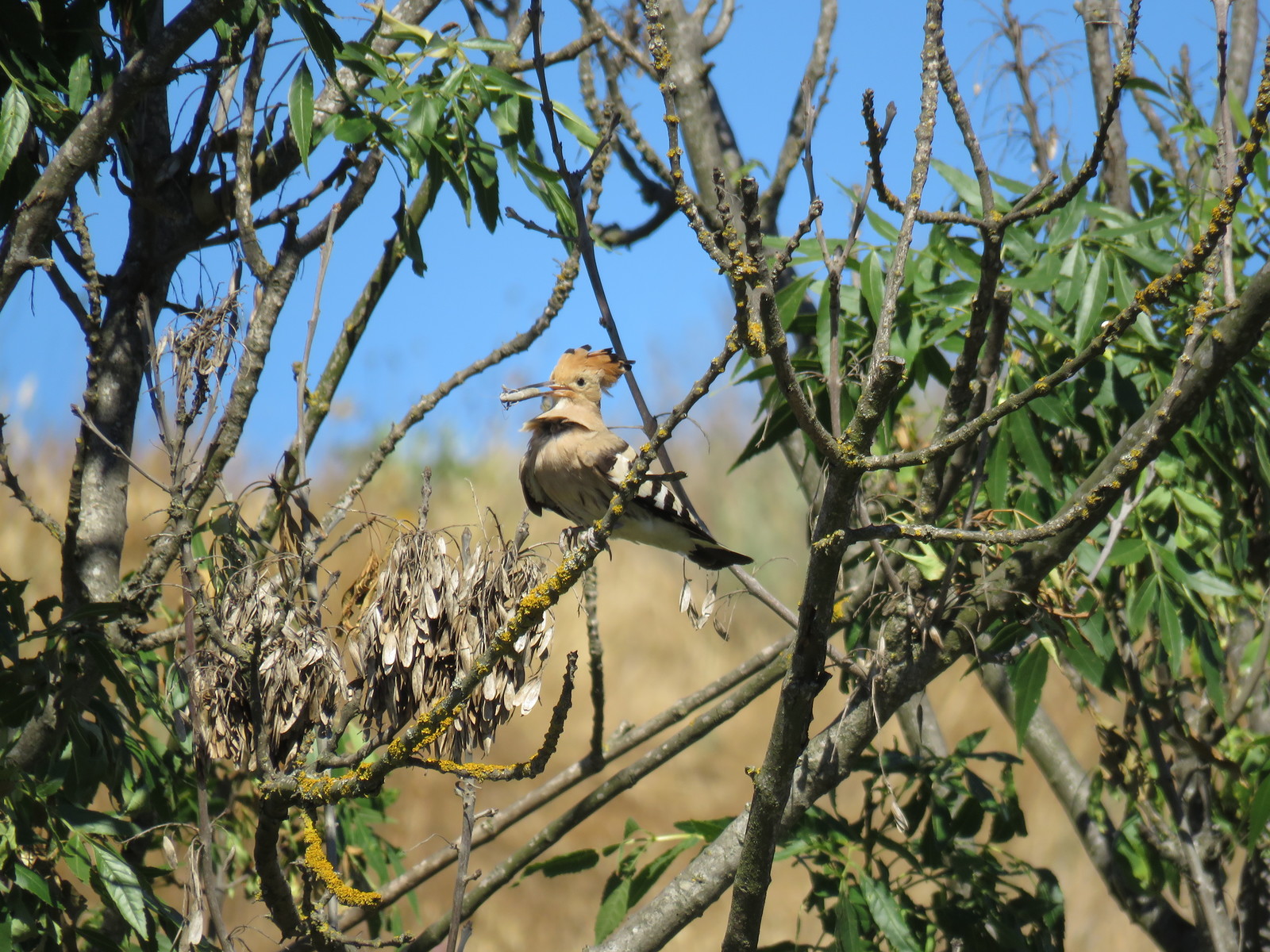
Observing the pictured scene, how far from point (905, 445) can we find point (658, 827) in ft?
38.0

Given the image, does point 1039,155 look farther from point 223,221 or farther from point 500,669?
point 500,669

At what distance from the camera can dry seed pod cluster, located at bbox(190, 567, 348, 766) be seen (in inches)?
102

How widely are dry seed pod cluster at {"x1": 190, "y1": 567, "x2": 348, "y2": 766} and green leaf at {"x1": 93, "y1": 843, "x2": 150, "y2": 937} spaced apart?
0.42 m

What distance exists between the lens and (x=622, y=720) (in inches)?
415

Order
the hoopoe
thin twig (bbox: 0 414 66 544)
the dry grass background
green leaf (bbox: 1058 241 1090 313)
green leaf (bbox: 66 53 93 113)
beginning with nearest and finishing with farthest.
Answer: green leaf (bbox: 66 53 93 113)
thin twig (bbox: 0 414 66 544)
green leaf (bbox: 1058 241 1090 313)
the hoopoe
the dry grass background

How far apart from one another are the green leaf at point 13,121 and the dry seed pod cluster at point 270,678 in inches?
51.4

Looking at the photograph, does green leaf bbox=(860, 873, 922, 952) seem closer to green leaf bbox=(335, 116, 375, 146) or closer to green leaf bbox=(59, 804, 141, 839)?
green leaf bbox=(59, 804, 141, 839)

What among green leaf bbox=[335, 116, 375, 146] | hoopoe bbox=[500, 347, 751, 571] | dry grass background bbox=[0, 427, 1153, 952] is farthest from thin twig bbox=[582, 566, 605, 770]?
dry grass background bbox=[0, 427, 1153, 952]

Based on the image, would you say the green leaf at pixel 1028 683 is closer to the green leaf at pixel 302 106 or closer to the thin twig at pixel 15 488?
the green leaf at pixel 302 106

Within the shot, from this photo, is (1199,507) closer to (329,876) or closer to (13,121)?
(329,876)

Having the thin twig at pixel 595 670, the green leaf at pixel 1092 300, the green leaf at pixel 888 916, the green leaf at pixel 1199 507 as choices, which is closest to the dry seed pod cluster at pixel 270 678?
the thin twig at pixel 595 670

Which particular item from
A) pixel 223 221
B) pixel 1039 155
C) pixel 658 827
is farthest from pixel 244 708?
pixel 658 827

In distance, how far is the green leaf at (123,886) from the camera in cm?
275

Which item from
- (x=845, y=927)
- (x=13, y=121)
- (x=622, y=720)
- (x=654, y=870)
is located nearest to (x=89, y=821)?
(x=654, y=870)
